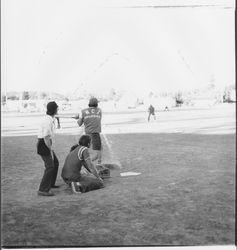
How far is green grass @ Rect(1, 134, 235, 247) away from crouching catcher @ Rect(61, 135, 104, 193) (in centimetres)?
14

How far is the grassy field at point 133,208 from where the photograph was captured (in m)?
3.88

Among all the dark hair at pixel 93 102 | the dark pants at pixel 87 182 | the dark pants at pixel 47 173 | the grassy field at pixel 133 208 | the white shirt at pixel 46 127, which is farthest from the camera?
the dark hair at pixel 93 102

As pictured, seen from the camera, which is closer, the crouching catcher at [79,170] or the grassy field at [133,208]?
the grassy field at [133,208]

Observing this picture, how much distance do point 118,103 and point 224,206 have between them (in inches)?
1008

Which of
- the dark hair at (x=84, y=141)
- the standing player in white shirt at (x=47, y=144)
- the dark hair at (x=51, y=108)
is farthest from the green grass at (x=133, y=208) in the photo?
the dark hair at (x=51, y=108)

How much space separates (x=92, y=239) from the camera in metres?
3.86

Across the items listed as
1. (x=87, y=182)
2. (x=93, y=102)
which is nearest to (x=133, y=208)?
(x=87, y=182)

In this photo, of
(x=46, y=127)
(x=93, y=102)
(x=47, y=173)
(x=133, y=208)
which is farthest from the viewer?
(x=93, y=102)

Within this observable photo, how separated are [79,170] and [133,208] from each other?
1.31m

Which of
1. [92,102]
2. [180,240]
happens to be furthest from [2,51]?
[180,240]

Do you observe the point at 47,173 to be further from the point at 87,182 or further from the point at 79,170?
the point at 87,182

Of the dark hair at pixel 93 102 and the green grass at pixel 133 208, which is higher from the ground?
the dark hair at pixel 93 102

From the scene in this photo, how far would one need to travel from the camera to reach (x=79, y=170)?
5844mm

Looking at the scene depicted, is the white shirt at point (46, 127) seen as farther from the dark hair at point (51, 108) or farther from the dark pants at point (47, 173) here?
the dark pants at point (47, 173)
